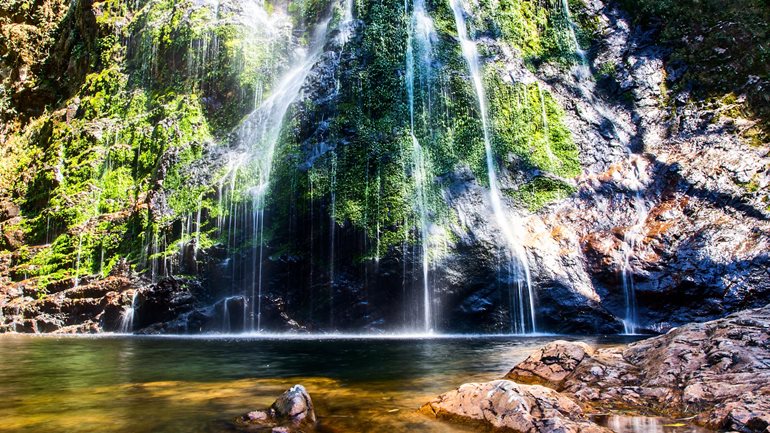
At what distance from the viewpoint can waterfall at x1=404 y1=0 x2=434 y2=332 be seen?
51.7 feet

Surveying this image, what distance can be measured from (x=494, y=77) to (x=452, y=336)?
10.1 metres

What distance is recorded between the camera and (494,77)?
1914 centimetres

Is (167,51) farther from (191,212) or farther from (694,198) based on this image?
(694,198)

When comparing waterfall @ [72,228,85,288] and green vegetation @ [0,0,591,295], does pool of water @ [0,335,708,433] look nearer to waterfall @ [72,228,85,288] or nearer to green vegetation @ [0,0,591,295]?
green vegetation @ [0,0,591,295]

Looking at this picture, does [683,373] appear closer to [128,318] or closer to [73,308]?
[128,318]

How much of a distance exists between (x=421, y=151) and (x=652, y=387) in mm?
13302

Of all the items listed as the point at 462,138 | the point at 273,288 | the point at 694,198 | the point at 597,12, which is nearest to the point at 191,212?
the point at 273,288

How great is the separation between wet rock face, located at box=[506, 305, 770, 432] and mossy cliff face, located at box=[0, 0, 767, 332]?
968cm

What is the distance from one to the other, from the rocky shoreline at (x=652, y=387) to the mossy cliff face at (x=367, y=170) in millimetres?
9881

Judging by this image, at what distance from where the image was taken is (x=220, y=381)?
702 cm

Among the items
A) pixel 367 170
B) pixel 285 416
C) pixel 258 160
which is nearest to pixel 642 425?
pixel 285 416

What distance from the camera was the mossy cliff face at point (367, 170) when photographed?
52.2 feet

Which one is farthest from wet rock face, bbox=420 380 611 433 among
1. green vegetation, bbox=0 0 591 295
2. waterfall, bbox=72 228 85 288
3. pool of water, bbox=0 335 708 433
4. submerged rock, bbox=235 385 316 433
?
waterfall, bbox=72 228 85 288

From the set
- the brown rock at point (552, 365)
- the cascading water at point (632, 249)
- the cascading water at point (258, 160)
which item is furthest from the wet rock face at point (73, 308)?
the cascading water at point (632, 249)
